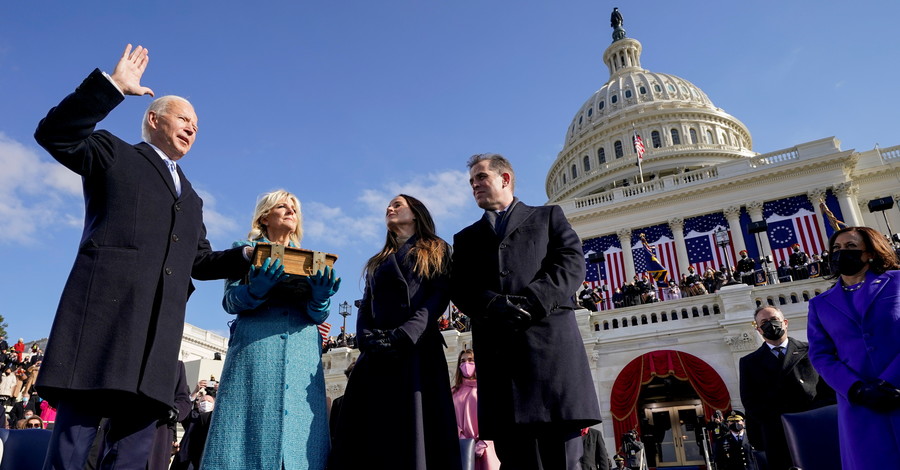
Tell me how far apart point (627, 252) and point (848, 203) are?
11542 millimetres

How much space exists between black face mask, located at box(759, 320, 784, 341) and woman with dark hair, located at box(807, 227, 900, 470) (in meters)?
1.45

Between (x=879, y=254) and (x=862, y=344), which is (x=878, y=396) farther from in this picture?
(x=879, y=254)

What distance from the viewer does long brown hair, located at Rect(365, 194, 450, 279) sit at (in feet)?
11.5

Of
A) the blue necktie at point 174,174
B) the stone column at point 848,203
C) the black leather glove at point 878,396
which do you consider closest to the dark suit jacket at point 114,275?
the blue necktie at point 174,174

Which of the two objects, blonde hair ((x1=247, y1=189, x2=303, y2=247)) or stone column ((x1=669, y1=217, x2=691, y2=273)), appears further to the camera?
stone column ((x1=669, y1=217, x2=691, y2=273))

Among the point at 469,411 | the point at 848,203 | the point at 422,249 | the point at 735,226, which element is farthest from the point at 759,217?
the point at 422,249

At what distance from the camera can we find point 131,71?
8.62 ft

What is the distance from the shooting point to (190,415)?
6539mm

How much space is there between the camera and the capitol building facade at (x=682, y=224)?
682 inches

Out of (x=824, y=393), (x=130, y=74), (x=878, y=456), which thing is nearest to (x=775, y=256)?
(x=824, y=393)

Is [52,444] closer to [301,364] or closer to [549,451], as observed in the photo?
[301,364]

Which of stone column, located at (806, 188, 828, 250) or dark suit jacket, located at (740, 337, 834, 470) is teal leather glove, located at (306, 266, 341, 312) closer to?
dark suit jacket, located at (740, 337, 834, 470)

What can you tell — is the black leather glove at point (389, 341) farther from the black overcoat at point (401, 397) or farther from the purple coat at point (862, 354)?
the purple coat at point (862, 354)

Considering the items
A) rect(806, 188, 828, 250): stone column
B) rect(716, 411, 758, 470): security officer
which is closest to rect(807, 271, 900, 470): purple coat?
rect(716, 411, 758, 470): security officer
